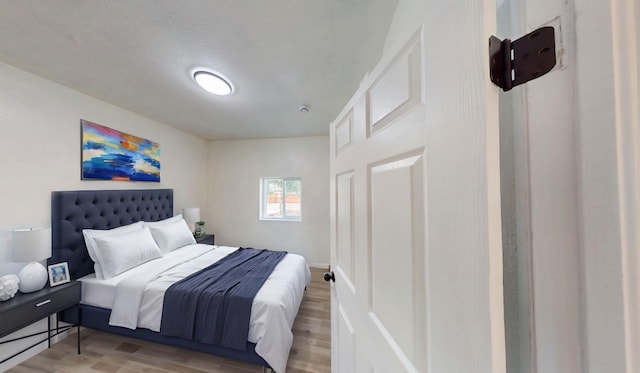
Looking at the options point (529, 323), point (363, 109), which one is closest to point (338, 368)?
point (529, 323)

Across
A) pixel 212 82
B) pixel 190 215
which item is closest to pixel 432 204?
pixel 212 82

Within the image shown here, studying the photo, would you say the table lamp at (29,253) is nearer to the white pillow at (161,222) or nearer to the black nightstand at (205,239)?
the white pillow at (161,222)

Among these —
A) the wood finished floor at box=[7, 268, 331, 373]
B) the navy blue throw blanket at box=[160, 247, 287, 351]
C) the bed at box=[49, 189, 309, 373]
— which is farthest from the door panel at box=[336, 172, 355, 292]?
the wood finished floor at box=[7, 268, 331, 373]

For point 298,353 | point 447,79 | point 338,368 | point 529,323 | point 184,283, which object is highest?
point 447,79

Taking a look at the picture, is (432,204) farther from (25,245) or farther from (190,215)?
(190,215)

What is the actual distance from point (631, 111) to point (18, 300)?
2.90m

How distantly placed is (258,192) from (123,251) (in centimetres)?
212

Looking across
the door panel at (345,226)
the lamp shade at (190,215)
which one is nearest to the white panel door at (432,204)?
the door panel at (345,226)

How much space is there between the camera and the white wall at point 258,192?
381 cm

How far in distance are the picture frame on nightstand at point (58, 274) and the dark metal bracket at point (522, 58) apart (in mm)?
2973

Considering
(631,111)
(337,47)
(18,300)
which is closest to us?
(631,111)

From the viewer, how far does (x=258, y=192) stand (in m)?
4.00

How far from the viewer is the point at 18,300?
1.51 m

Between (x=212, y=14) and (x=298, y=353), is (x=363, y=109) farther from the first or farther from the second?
(x=298, y=353)
